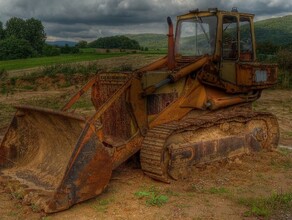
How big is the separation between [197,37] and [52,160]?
375 cm

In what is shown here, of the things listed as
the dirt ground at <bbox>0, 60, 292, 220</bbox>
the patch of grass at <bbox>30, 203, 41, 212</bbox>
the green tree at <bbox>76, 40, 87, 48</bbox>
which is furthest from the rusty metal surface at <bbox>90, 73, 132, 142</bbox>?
the green tree at <bbox>76, 40, 87, 48</bbox>

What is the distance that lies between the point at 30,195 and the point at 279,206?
3581mm

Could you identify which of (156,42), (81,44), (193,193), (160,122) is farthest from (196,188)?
(81,44)

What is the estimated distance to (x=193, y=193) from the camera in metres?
7.18

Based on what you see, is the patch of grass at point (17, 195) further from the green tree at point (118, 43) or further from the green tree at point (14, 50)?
the green tree at point (14, 50)

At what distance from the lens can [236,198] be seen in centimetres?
694

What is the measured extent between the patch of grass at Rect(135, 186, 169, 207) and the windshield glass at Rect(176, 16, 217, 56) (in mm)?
3088

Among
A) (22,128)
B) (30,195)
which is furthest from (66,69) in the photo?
(30,195)

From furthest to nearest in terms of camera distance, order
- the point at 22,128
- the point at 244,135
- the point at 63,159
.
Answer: the point at 244,135
the point at 22,128
the point at 63,159

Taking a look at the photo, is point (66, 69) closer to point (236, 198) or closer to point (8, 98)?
point (8, 98)

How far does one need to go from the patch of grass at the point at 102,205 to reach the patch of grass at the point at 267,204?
195 cm

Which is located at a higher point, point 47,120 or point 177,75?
point 177,75

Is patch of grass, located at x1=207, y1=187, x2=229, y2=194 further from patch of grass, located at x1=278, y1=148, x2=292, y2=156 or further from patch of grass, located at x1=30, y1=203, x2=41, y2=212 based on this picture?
patch of grass, located at x1=278, y1=148, x2=292, y2=156

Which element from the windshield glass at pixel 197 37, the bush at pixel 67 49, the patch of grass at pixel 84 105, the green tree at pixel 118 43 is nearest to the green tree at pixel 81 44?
the bush at pixel 67 49
